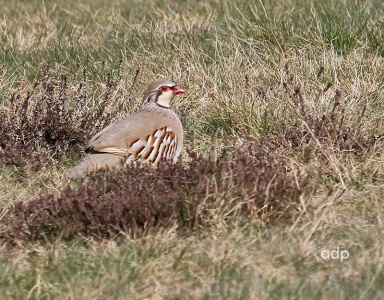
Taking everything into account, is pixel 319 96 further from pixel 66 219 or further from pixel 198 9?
pixel 198 9

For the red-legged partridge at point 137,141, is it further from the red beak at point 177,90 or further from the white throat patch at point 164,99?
the red beak at point 177,90

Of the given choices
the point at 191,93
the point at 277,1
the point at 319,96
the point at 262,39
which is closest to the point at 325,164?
the point at 319,96

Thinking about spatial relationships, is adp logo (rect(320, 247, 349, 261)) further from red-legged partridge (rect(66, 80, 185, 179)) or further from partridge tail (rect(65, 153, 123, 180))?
partridge tail (rect(65, 153, 123, 180))

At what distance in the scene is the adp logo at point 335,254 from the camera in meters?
4.46

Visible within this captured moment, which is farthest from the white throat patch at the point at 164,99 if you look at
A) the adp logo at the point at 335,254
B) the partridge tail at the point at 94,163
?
the adp logo at the point at 335,254

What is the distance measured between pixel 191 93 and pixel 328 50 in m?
1.11

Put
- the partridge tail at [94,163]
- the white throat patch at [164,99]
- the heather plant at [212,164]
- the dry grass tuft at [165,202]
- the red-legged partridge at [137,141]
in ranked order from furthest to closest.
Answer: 1. the white throat patch at [164,99]
2. the red-legged partridge at [137,141]
3. the partridge tail at [94,163]
4. the dry grass tuft at [165,202]
5. the heather plant at [212,164]

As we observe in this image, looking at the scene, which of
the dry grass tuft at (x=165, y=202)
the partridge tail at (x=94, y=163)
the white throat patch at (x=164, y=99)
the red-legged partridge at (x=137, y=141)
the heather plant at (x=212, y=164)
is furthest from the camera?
the white throat patch at (x=164, y=99)

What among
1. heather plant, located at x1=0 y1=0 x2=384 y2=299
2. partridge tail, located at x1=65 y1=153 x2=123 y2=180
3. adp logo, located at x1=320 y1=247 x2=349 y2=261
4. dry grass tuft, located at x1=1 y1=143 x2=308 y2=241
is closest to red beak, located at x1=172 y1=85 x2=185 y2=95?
heather plant, located at x1=0 y1=0 x2=384 y2=299

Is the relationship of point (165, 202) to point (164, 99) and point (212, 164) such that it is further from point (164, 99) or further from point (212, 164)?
point (164, 99)

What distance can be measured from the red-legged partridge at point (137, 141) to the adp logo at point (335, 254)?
1461mm

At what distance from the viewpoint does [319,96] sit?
6.31m

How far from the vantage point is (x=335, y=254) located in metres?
→ 4.50

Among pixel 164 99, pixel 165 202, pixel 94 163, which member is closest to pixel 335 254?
pixel 165 202
